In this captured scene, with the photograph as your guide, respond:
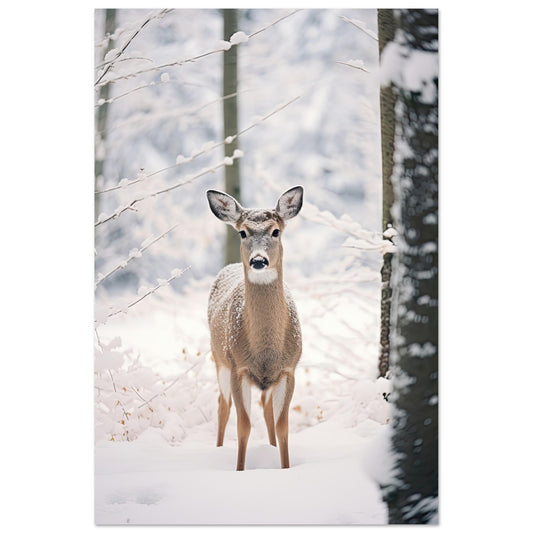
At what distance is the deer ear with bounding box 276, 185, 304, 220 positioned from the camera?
3.72 metres

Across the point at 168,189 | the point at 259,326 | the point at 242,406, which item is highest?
the point at 168,189

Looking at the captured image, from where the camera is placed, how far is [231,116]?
3861 millimetres

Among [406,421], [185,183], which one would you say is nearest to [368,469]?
[406,421]

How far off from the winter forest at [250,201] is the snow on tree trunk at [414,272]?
0.4 inches

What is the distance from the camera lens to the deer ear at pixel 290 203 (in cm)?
372

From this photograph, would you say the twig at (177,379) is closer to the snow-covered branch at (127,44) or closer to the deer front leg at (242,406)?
the deer front leg at (242,406)

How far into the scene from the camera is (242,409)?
12.1 ft

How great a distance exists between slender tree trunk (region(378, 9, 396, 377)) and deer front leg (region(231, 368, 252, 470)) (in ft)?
2.19

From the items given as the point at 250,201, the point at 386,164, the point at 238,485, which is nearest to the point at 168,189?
the point at 250,201

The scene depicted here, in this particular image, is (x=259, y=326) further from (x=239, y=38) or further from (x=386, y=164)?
(x=239, y=38)

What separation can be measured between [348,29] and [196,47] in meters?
0.76

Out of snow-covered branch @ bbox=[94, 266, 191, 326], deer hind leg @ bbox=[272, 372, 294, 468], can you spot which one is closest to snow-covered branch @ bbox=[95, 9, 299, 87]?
snow-covered branch @ bbox=[94, 266, 191, 326]

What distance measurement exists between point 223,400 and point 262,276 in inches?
26.7

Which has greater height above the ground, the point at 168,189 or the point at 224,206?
the point at 168,189
